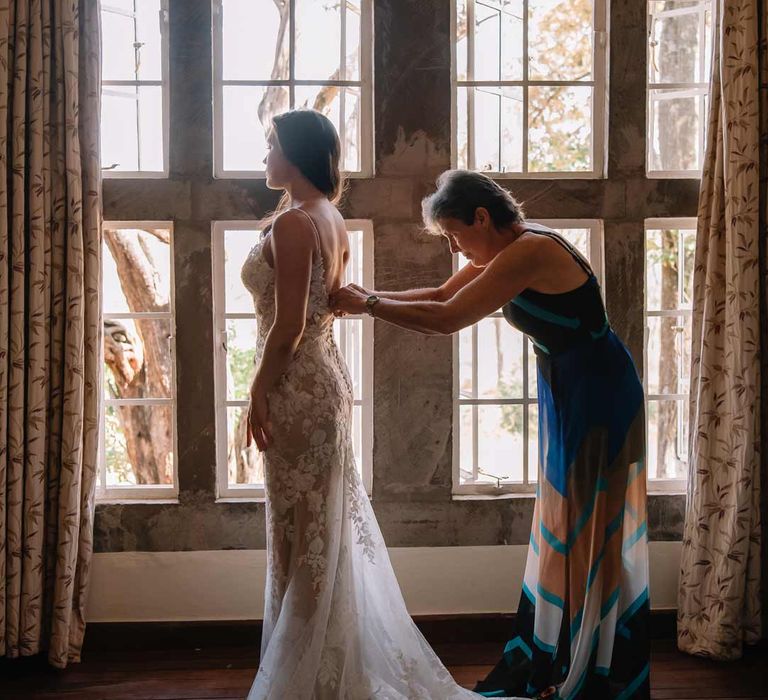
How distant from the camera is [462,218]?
224 centimetres

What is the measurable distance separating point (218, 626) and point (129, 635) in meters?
0.35

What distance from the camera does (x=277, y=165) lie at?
2281 millimetres

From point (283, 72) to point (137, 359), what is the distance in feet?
4.42

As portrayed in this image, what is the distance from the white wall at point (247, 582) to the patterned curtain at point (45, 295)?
0.28 metres

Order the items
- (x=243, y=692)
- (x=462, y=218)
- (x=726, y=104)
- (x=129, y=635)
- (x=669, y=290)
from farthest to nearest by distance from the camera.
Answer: (x=669, y=290)
(x=129, y=635)
(x=726, y=104)
(x=243, y=692)
(x=462, y=218)

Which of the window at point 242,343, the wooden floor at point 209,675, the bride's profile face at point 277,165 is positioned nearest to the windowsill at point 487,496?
the window at point 242,343

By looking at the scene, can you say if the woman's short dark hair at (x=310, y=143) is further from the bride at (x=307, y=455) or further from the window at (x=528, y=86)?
the window at (x=528, y=86)

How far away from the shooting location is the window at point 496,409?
325 centimetres

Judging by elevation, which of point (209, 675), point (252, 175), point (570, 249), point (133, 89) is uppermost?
point (133, 89)

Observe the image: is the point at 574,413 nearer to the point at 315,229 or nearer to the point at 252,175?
the point at 315,229

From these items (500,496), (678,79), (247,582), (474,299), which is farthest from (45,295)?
(678,79)

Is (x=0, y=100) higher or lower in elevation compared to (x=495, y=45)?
lower

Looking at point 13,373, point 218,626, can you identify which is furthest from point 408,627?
point 13,373

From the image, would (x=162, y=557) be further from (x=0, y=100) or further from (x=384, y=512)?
(x=0, y=100)
